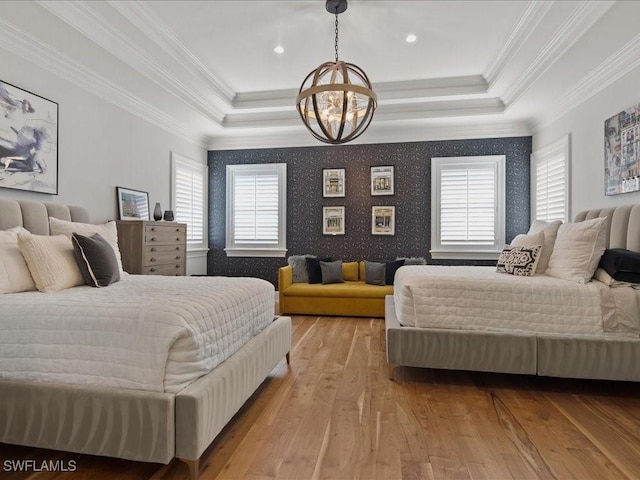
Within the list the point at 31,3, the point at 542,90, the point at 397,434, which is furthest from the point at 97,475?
the point at 542,90

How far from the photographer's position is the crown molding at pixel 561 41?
2.64 m

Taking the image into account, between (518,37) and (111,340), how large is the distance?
3.94m

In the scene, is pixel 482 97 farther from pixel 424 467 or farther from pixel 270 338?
pixel 424 467

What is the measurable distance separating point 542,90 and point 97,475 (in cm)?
500

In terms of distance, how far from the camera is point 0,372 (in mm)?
1721

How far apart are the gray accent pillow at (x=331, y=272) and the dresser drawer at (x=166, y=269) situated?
1918mm

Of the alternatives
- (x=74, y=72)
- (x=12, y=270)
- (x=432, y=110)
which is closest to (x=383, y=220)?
(x=432, y=110)

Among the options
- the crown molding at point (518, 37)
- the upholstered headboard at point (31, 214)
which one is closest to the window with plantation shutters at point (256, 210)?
the upholstered headboard at point (31, 214)

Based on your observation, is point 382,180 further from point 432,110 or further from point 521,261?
point 521,261

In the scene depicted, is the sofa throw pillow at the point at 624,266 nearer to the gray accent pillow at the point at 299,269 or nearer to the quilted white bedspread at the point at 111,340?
the quilted white bedspread at the point at 111,340

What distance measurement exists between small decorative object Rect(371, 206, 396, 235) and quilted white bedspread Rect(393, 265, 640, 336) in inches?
109

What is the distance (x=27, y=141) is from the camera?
2947 mm

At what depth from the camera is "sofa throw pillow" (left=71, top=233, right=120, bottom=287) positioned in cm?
247

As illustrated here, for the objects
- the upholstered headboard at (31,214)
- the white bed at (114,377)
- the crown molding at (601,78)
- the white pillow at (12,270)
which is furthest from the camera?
the crown molding at (601,78)
